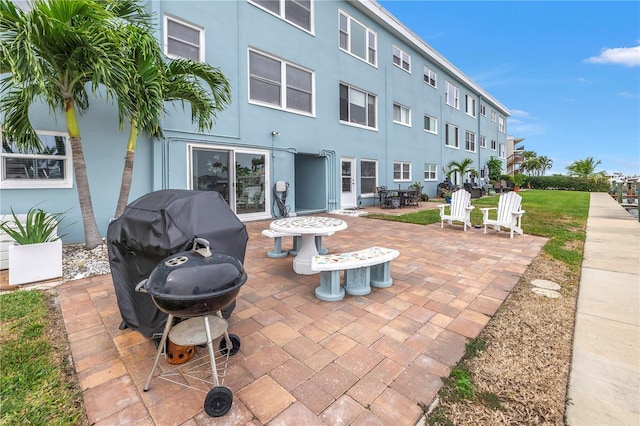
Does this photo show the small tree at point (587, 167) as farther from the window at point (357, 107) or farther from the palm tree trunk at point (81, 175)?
the palm tree trunk at point (81, 175)

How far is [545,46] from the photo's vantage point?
25594 mm

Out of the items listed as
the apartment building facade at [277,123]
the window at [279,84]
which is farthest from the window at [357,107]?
the window at [279,84]

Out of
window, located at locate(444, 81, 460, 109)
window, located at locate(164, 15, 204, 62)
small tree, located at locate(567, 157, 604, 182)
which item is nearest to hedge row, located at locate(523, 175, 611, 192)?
small tree, located at locate(567, 157, 604, 182)

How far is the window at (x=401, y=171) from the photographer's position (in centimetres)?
1446

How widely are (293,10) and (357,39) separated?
344 centimetres

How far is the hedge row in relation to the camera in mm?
29484

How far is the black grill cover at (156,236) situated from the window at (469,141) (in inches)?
869

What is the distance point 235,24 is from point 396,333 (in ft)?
29.4

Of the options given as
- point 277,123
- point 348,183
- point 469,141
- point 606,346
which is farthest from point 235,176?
point 469,141

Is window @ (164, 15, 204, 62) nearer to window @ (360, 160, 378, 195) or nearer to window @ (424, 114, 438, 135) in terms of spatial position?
window @ (360, 160, 378, 195)

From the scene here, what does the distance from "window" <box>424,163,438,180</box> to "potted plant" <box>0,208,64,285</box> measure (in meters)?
16.3

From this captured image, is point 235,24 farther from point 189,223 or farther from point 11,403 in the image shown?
point 11,403

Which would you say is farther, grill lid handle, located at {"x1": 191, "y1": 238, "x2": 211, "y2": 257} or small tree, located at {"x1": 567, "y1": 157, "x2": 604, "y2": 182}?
small tree, located at {"x1": 567, "y1": 157, "x2": 604, "y2": 182}

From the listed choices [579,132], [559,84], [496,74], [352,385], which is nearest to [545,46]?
[496,74]
